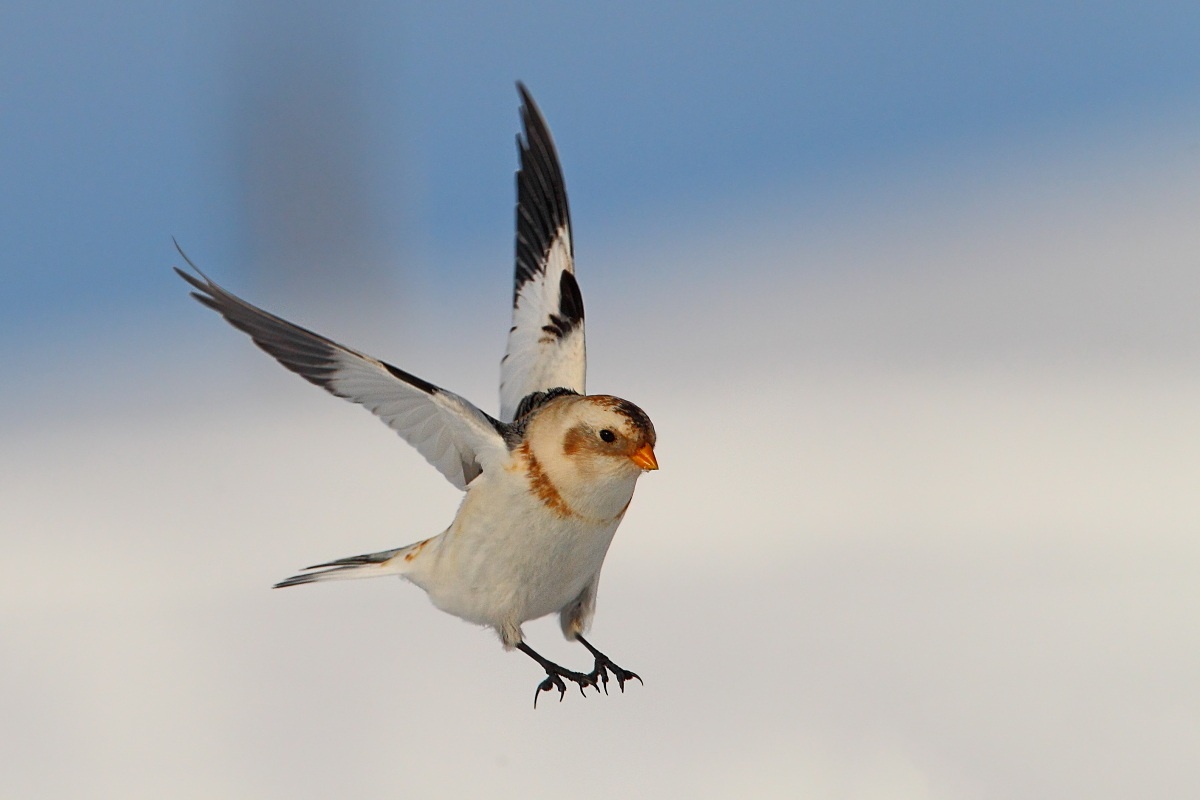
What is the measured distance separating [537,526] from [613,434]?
1.04 ft

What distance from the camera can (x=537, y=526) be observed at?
12.2ft

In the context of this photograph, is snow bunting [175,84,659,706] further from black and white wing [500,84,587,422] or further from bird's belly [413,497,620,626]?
black and white wing [500,84,587,422]

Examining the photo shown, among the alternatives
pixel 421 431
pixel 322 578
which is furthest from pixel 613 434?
pixel 322 578

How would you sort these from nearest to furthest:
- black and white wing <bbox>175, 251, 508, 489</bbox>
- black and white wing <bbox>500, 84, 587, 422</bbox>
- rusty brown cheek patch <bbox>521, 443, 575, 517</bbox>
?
1. black and white wing <bbox>175, 251, 508, 489</bbox>
2. rusty brown cheek patch <bbox>521, 443, 575, 517</bbox>
3. black and white wing <bbox>500, 84, 587, 422</bbox>

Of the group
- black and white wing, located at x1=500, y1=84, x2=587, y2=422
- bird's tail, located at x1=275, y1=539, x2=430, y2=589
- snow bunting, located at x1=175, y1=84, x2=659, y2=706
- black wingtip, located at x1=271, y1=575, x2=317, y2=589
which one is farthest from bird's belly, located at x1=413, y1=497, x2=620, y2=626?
black and white wing, located at x1=500, y1=84, x2=587, y2=422

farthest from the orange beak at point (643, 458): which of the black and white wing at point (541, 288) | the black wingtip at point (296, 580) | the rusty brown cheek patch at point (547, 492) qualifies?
the black wingtip at point (296, 580)

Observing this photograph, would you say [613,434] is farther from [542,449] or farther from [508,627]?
[508,627]

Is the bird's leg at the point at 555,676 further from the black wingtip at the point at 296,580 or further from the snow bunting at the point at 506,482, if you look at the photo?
the black wingtip at the point at 296,580

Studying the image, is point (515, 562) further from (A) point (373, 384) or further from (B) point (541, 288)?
(B) point (541, 288)

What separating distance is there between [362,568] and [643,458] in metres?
1.07

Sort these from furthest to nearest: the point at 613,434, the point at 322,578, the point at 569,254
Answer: the point at 569,254 → the point at 322,578 → the point at 613,434

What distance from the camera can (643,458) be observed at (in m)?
3.66

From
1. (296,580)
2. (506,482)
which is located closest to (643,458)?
(506,482)

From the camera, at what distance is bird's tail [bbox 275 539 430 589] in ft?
13.7
